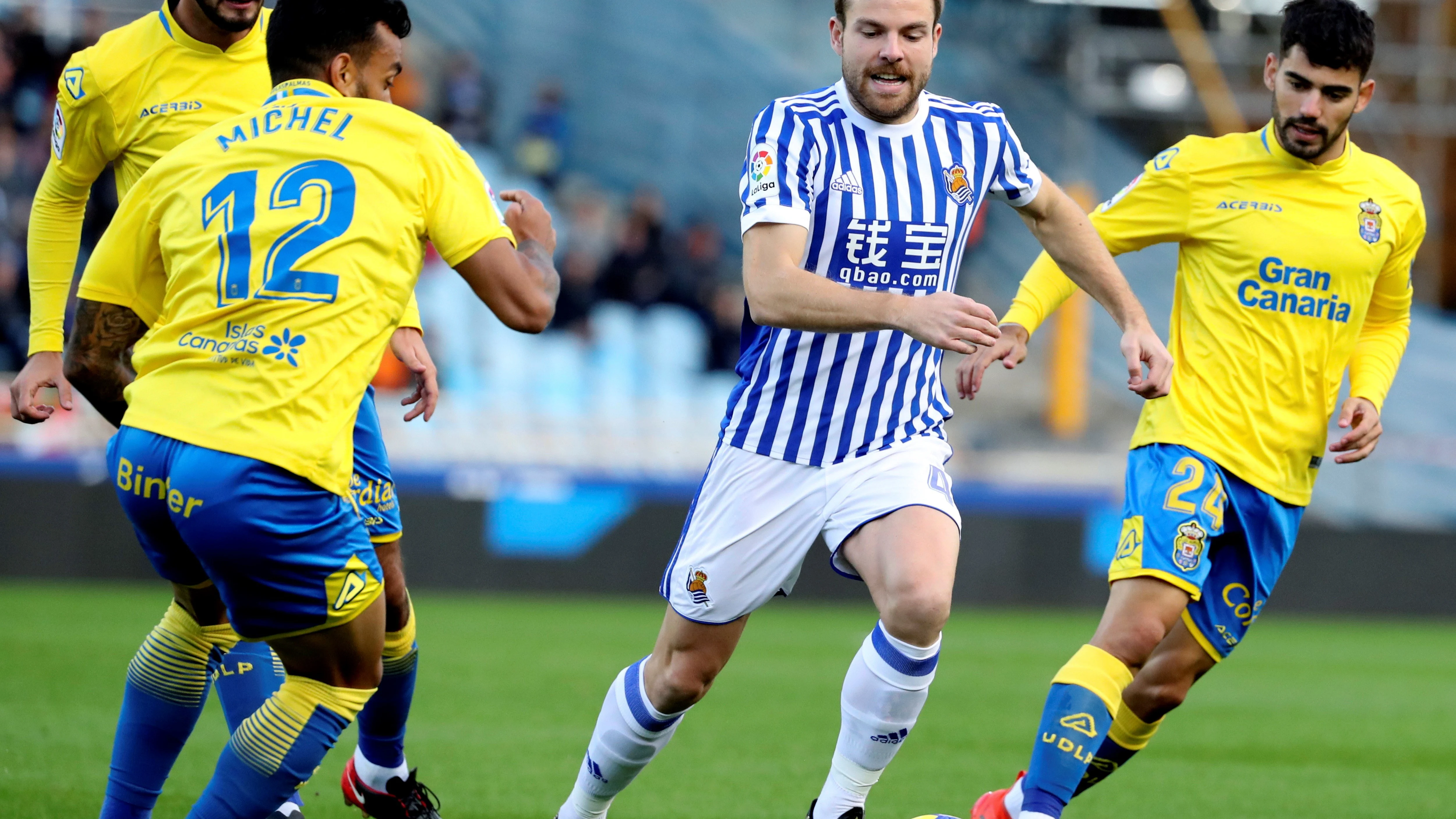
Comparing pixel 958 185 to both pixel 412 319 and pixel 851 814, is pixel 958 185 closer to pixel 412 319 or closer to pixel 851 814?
pixel 412 319

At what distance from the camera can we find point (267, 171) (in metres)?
3.46

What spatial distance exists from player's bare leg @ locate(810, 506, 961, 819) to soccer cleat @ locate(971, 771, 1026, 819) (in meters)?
0.57

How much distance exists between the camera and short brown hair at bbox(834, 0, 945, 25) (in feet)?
14.0

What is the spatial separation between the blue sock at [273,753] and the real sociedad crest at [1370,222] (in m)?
3.38

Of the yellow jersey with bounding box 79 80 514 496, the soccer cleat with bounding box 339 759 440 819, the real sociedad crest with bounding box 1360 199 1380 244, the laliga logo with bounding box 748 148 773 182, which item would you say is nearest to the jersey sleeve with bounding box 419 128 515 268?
the yellow jersey with bounding box 79 80 514 496

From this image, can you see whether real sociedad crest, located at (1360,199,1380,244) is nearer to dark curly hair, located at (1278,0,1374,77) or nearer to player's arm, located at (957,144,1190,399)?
dark curly hair, located at (1278,0,1374,77)

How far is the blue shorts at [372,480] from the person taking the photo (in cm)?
444

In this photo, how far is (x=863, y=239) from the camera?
4305mm

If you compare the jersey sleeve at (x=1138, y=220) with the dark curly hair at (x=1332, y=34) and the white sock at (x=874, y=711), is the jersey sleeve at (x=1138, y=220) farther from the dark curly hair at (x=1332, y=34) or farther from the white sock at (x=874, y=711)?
the white sock at (x=874, y=711)

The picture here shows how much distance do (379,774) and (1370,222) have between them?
3.49 m

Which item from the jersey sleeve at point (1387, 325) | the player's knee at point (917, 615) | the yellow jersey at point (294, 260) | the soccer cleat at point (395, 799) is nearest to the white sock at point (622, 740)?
the soccer cleat at point (395, 799)

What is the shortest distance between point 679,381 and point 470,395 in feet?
6.83

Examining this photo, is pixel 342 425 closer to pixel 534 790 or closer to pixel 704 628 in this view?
pixel 704 628

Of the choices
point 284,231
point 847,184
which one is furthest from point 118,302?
point 847,184
